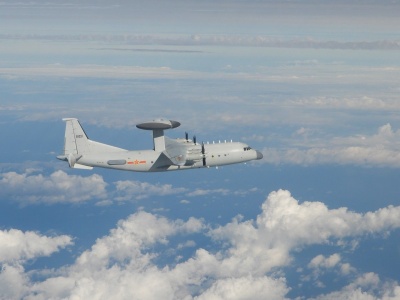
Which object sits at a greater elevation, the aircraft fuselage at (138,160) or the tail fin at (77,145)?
the tail fin at (77,145)

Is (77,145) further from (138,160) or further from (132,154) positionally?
(138,160)

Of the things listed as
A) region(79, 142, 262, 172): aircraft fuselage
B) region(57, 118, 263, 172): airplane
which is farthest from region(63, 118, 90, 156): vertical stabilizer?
region(79, 142, 262, 172): aircraft fuselage

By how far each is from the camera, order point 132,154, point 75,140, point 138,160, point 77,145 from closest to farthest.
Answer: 1. point 138,160
2. point 132,154
3. point 75,140
4. point 77,145

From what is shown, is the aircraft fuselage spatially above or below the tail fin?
below

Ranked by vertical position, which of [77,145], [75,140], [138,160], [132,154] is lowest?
[138,160]

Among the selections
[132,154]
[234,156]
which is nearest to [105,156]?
[132,154]

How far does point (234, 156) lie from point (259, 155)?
23.3 feet

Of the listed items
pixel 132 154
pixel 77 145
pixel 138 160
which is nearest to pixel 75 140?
pixel 77 145

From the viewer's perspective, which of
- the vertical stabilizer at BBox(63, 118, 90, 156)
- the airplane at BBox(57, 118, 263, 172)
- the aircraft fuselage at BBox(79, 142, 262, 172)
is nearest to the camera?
the airplane at BBox(57, 118, 263, 172)

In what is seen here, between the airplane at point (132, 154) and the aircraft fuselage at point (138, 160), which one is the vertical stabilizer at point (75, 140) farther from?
the aircraft fuselage at point (138, 160)

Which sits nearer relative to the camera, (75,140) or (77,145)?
(75,140)

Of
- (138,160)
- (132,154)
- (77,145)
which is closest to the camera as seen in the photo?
(138,160)

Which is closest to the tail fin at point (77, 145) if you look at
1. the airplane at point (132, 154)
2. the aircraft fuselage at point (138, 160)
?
the airplane at point (132, 154)

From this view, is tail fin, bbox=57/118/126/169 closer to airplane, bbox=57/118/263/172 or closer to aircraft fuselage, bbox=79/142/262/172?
airplane, bbox=57/118/263/172
